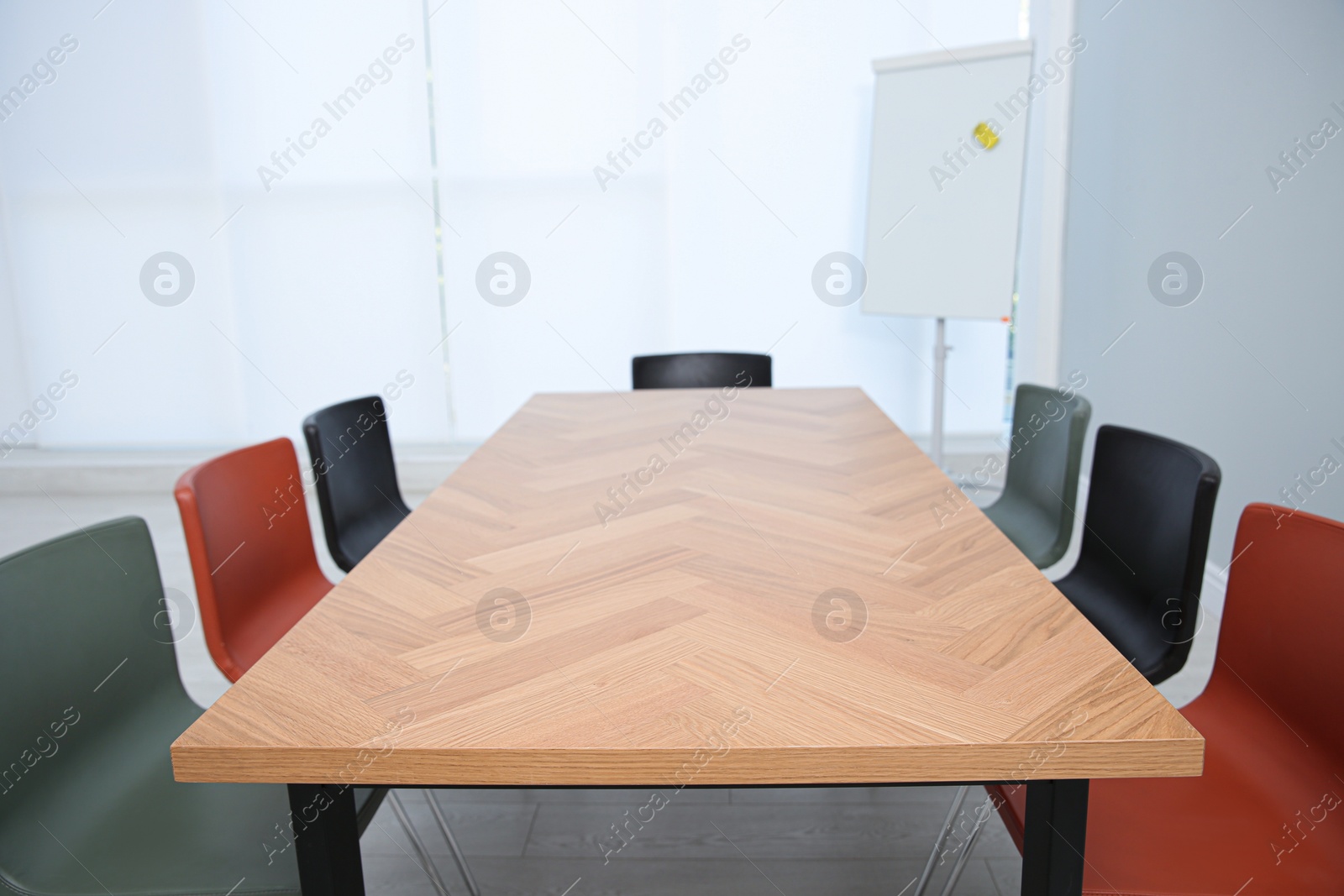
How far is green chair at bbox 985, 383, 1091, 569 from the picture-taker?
1.99 meters

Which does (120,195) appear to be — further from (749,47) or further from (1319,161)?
(1319,161)

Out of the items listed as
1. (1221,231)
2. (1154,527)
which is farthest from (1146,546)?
(1221,231)

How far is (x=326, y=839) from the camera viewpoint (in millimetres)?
911

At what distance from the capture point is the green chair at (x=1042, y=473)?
1994 mm

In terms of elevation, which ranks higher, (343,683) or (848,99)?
(848,99)

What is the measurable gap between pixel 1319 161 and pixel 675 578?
95.2 inches

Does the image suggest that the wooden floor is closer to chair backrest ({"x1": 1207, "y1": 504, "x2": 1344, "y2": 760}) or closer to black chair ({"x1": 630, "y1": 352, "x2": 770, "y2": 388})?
chair backrest ({"x1": 1207, "y1": 504, "x2": 1344, "y2": 760})

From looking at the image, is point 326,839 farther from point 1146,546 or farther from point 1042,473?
point 1042,473

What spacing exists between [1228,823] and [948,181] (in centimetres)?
330

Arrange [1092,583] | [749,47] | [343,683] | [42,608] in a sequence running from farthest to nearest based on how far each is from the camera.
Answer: [749,47] → [1092,583] → [42,608] → [343,683]

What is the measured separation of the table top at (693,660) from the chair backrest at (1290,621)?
1.21ft

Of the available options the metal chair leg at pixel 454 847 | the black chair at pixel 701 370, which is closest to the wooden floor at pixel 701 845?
the metal chair leg at pixel 454 847

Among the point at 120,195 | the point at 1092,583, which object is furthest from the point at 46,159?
the point at 1092,583

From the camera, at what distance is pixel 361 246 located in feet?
Result: 15.4
